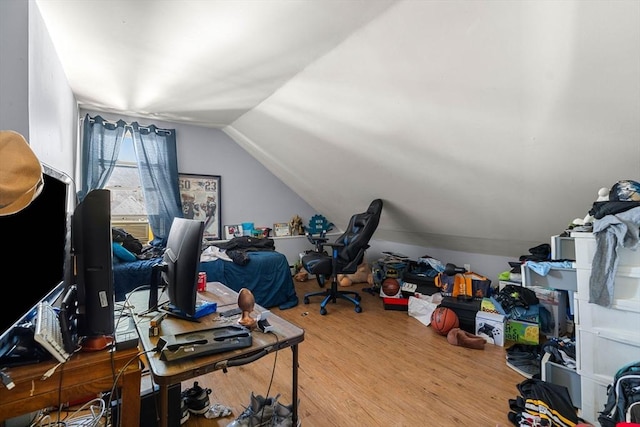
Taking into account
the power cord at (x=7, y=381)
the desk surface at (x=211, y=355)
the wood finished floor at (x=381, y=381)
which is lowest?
the wood finished floor at (x=381, y=381)

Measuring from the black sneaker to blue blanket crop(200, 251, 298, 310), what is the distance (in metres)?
1.53

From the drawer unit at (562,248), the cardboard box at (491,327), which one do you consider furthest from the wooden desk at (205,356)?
the cardboard box at (491,327)

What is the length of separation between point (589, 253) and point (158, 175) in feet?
13.9

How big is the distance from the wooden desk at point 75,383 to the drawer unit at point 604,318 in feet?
7.18

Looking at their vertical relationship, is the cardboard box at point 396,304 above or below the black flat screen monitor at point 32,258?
below

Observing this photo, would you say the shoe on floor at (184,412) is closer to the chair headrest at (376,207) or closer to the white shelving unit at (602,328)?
the white shelving unit at (602,328)

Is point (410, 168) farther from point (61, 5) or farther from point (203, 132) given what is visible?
point (203, 132)

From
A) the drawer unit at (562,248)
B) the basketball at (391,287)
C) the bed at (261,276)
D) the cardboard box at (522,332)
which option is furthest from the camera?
the basketball at (391,287)

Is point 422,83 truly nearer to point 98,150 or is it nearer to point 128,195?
point 98,150

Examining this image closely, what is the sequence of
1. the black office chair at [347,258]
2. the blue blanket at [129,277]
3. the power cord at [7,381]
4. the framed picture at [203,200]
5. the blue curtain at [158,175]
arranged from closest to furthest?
the power cord at [7,381] → the blue blanket at [129,277] → the black office chair at [347,258] → the blue curtain at [158,175] → the framed picture at [203,200]

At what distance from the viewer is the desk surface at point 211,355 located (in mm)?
906

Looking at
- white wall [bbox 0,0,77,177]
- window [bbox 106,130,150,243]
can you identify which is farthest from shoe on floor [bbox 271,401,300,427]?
window [bbox 106,130,150,243]

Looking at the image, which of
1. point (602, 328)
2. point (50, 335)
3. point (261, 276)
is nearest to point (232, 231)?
point (261, 276)

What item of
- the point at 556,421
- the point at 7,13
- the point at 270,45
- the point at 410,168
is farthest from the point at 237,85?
the point at 556,421
